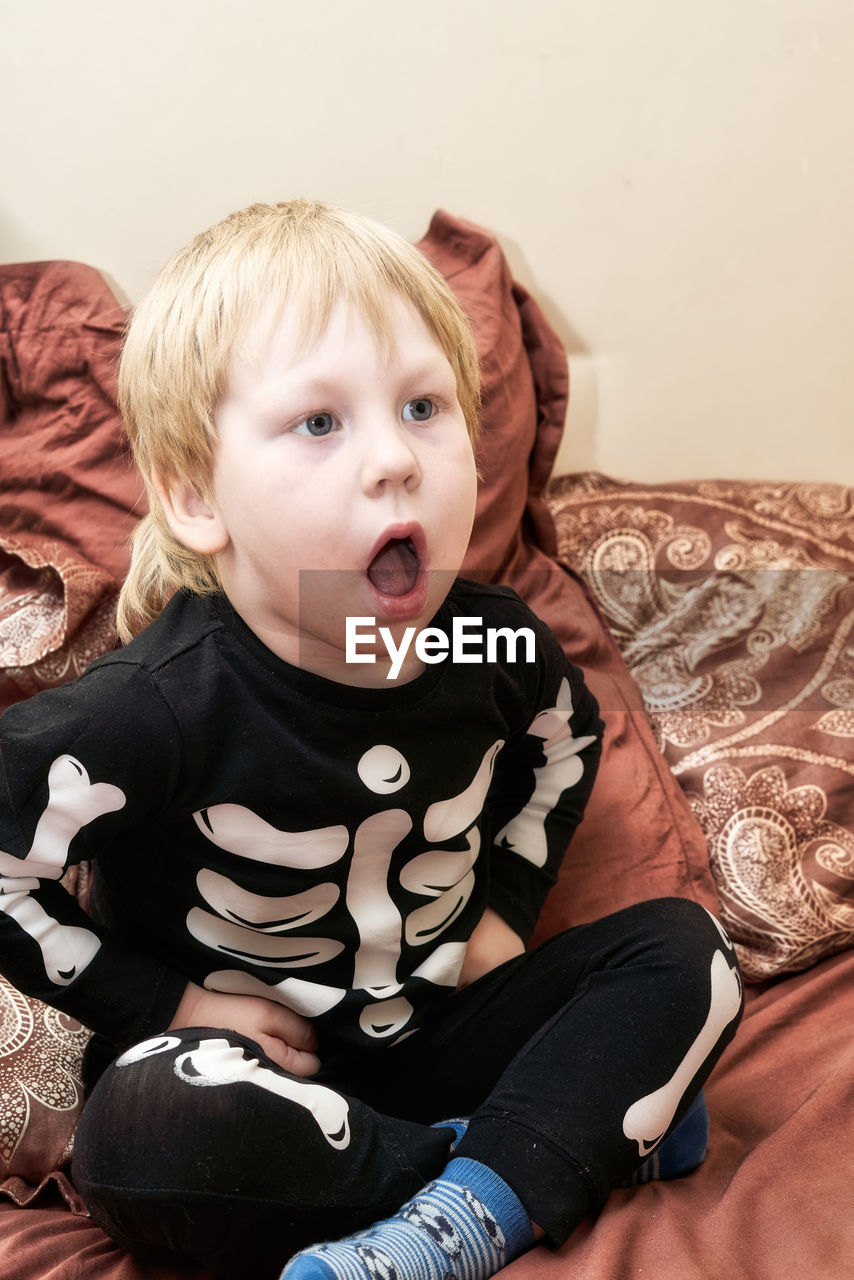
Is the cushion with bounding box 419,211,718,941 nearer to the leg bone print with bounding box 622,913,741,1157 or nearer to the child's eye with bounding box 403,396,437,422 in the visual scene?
the leg bone print with bounding box 622,913,741,1157

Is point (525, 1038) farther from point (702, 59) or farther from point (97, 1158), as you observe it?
point (702, 59)

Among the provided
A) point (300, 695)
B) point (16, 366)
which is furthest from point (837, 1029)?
point (16, 366)

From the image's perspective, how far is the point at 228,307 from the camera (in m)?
0.68

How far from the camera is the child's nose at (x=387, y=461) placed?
0.64 m

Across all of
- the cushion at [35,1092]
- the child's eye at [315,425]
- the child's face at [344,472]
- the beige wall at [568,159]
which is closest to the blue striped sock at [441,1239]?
the cushion at [35,1092]

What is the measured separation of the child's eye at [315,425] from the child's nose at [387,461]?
0.03 meters

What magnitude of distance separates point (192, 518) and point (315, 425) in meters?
0.11

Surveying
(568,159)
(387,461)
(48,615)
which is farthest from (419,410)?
(568,159)

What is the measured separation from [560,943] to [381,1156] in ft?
0.69

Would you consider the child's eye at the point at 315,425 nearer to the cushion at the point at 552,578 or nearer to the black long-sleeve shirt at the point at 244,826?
the black long-sleeve shirt at the point at 244,826

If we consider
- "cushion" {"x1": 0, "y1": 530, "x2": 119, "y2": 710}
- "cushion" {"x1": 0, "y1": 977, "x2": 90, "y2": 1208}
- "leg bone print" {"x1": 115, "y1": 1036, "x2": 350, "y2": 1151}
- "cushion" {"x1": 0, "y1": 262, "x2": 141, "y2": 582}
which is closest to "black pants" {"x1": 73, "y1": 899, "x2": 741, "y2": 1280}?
"leg bone print" {"x1": 115, "y1": 1036, "x2": 350, "y2": 1151}

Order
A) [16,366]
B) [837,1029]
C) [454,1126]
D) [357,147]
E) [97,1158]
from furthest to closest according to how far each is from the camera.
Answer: [357,147], [16,366], [837,1029], [454,1126], [97,1158]

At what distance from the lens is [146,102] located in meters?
1.11

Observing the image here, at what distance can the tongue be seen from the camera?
2.19ft
